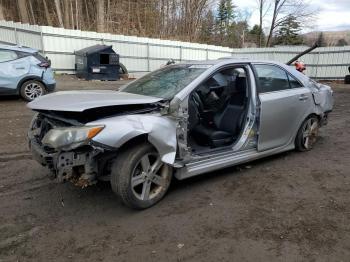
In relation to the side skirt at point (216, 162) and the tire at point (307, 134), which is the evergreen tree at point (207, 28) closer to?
the tire at point (307, 134)

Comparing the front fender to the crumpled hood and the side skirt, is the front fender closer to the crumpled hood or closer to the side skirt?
the crumpled hood

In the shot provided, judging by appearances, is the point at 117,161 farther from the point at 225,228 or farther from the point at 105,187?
the point at 225,228

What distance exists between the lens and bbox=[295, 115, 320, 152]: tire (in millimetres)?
5473

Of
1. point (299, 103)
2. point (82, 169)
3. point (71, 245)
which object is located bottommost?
point (71, 245)

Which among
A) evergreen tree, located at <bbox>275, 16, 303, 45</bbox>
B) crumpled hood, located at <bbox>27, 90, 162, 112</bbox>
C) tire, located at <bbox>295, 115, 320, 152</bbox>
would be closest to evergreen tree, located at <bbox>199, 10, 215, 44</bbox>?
evergreen tree, located at <bbox>275, 16, 303, 45</bbox>

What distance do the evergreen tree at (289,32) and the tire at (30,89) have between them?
34385 millimetres

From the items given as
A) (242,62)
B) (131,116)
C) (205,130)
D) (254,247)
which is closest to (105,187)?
(131,116)

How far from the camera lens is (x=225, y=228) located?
3312mm

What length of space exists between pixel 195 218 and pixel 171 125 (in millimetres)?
1004

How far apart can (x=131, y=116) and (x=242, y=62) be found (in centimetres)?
193

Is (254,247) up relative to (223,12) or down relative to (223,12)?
down

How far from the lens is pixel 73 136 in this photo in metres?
3.19

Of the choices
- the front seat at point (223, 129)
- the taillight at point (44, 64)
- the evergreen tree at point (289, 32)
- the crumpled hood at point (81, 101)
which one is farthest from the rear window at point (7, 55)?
the evergreen tree at point (289, 32)

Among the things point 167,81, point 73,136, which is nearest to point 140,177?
point 73,136
